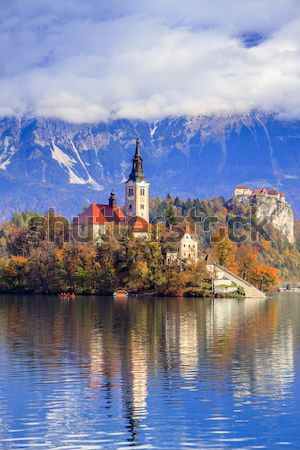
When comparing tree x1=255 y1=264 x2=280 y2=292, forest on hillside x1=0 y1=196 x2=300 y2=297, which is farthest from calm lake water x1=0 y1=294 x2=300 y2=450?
tree x1=255 y1=264 x2=280 y2=292

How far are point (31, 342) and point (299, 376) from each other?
23420 millimetres

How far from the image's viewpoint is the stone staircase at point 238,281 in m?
148

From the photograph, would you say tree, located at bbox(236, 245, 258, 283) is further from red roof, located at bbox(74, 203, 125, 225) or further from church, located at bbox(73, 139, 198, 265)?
red roof, located at bbox(74, 203, 125, 225)

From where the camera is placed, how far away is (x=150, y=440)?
115 ft

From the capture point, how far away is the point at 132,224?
17538cm

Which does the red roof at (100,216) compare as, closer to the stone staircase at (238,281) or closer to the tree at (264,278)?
the tree at (264,278)

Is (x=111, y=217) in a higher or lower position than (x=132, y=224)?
higher

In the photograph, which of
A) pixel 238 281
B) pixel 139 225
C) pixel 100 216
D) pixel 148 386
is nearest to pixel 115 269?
pixel 238 281

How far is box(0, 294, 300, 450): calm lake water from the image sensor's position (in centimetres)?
3569

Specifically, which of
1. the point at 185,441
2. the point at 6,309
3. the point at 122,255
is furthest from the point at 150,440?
the point at 122,255

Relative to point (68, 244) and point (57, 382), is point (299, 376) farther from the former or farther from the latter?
point (68, 244)

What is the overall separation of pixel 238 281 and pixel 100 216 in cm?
4714

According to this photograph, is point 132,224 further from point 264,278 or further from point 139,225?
point 264,278

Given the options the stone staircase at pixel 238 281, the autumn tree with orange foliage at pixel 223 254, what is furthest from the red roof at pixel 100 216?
the stone staircase at pixel 238 281
